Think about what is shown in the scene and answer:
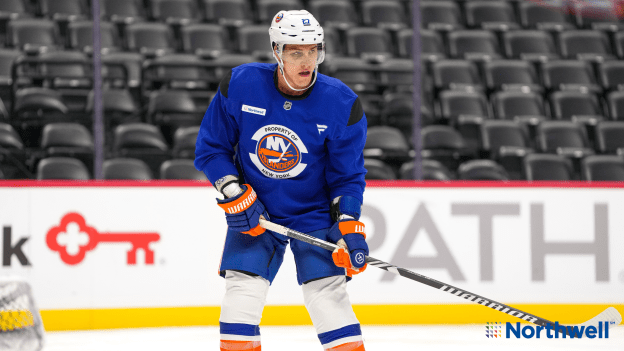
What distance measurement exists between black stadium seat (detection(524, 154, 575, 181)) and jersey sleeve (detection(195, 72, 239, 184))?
357 cm

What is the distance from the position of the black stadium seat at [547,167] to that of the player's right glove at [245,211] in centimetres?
360

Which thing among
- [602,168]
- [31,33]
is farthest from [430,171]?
[31,33]

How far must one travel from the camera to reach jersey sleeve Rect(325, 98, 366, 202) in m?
2.34

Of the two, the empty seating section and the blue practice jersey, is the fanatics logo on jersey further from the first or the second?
the empty seating section

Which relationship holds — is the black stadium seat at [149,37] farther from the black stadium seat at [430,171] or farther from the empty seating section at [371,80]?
the black stadium seat at [430,171]

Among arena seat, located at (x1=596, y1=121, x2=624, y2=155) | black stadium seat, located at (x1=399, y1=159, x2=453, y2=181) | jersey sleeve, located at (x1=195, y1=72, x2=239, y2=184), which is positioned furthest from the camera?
arena seat, located at (x1=596, y1=121, x2=624, y2=155)

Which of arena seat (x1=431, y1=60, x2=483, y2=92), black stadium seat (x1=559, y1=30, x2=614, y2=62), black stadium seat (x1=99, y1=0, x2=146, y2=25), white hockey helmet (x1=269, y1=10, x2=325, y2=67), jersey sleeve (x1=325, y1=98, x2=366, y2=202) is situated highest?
black stadium seat (x1=99, y1=0, x2=146, y2=25)

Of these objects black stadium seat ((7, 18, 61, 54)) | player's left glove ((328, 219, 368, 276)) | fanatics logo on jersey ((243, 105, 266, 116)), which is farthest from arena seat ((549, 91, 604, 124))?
fanatics logo on jersey ((243, 105, 266, 116))

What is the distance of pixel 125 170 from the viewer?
4.96 metres

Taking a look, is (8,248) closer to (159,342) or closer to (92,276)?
(92,276)

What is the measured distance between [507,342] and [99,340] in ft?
6.96

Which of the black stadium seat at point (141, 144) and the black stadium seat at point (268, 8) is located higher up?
the black stadium seat at point (268, 8)

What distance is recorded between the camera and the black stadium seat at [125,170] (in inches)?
194

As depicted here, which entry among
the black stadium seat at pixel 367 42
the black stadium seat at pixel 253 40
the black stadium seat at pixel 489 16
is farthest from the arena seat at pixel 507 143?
the black stadium seat at pixel 253 40
